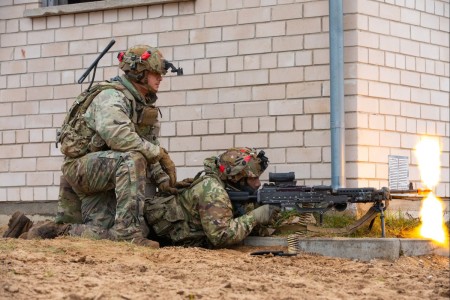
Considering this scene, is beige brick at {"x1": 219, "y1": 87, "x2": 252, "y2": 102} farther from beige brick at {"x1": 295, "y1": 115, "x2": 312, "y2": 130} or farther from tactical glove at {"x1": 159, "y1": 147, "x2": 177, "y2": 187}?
tactical glove at {"x1": 159, "y1": 147, "x2": 177, "y2": 187}

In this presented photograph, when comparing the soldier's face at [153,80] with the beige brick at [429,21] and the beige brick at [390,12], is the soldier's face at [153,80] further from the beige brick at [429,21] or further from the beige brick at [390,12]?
the beige brick at [429,21]

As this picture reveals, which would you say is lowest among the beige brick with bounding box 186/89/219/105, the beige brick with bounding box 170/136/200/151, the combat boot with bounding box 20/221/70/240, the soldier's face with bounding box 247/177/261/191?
the combat boot with bounding box 20/221/70/240

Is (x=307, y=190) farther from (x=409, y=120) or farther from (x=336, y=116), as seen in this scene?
(x=409, y=120)

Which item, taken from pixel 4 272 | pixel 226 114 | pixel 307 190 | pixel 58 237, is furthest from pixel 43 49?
pixel 4 272

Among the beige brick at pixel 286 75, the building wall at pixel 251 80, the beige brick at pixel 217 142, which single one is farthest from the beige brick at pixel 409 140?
the beige brick at pixel 217 142

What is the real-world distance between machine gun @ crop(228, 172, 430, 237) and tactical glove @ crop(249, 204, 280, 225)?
59mm

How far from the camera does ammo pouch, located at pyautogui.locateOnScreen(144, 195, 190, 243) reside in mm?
9102

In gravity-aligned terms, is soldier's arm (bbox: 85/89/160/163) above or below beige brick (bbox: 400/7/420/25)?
below

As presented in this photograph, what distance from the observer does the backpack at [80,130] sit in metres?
9.14

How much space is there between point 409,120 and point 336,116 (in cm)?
117

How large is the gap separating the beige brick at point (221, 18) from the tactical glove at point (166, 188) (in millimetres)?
2138

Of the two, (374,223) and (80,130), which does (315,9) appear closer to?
(374,223)

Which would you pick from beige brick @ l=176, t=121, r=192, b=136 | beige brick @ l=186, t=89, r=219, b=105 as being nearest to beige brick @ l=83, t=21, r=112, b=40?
beige brick @ l=186, t=89, r=219, b=105

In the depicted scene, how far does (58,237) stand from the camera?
8.91 m
